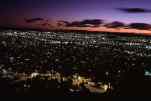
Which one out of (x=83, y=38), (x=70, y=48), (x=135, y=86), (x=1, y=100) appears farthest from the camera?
(x=83, y=38)

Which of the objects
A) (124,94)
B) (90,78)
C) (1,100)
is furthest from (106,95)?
(90,78)

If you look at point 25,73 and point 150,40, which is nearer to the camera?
point 25,73

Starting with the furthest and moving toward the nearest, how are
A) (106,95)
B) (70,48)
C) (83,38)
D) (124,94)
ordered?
(83,38), (70,48), (106,95), (124,94)

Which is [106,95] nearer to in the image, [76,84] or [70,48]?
[76,84]

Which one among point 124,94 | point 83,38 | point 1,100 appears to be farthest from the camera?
point 83,38

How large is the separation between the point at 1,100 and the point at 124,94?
4.34 m

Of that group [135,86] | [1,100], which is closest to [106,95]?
[135,86]

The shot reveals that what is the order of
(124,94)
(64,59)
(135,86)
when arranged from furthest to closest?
(64,59), (124,94), (135,86)

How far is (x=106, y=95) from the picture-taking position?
15.1m

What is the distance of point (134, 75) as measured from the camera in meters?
12.0

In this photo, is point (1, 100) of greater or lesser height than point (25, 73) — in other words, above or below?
above

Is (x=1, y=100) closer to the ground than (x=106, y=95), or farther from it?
farther from it

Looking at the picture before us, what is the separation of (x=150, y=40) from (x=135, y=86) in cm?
2661

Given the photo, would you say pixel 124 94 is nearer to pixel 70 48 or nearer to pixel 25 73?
pixel 25 73
